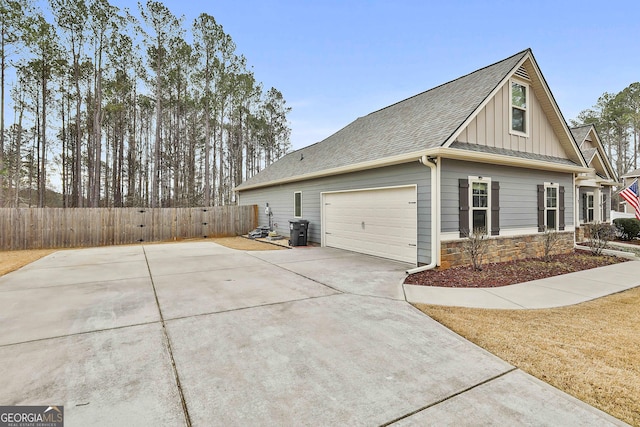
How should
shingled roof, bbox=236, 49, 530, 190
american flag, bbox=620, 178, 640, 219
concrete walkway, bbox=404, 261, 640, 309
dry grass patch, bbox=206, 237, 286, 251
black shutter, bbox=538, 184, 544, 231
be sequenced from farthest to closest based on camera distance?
american flag, bbox=620, 178, 640, 219
dry grass patch, bbox=206, 237, 286, 251
black shutter, bbox=538, 184, 544, 231
shingled roof, bbox=236, 49, 530, 190
concrete walkway, bbox=404, 261, 640, 309

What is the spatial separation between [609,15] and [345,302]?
1496 centimetres

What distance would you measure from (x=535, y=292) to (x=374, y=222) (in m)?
4.10

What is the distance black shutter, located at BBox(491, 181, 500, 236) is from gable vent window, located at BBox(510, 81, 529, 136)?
1.81 m

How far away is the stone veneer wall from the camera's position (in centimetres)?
669

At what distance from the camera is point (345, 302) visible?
171 inches

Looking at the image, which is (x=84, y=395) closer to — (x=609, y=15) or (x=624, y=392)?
(x=624, y=392)

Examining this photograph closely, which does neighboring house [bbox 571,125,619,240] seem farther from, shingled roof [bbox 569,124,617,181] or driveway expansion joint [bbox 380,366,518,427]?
driveway expansion joint [bbox 380,366,518,427]

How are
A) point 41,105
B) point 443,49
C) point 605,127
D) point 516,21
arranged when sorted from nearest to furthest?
point 516,21, point 443,49, point 41,105, point 605,127

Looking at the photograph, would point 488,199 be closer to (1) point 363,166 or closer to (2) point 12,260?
(1) point 363,166

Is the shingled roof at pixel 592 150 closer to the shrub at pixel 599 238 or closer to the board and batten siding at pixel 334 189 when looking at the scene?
the shrub at pixel 599 238

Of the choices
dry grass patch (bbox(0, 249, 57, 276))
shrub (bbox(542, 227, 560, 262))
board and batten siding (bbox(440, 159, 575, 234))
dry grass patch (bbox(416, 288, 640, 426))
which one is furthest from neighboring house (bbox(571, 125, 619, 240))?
dry grass patch (bbox(0, 249, 57, 276))

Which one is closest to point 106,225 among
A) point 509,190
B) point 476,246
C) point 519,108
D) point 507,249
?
point 476,246

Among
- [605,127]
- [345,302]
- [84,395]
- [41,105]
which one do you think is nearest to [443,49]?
[345,302]

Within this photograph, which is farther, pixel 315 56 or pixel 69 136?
pixel 69 136
